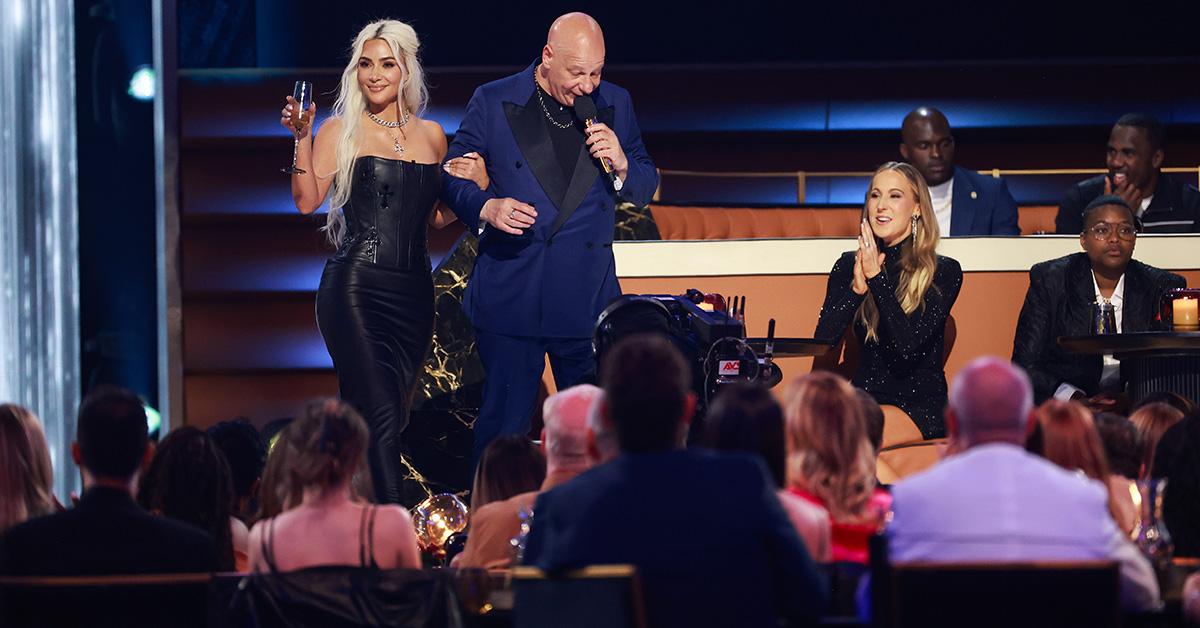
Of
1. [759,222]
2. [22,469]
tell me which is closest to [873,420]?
[22,469]

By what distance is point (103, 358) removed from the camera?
22.0ft

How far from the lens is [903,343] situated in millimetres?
4680

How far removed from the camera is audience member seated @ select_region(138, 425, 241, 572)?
295 cm

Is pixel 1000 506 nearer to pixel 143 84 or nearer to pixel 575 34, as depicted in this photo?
pixel 575 34

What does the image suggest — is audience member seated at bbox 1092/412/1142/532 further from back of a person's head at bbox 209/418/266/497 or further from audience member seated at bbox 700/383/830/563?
back of a person's head at bbox 209/418/266/497

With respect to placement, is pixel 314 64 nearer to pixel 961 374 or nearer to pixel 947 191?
pixel 947 191

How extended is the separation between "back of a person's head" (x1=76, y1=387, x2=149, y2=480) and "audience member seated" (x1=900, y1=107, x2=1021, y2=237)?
387 cm

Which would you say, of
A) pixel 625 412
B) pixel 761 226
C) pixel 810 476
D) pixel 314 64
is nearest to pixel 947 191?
pixel 761 226

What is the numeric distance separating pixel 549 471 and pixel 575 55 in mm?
1493

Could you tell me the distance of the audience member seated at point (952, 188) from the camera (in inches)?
239

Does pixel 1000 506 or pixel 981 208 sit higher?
pixel 981 208

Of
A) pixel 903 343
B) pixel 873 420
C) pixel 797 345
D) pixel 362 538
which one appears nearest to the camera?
pixel 362 538

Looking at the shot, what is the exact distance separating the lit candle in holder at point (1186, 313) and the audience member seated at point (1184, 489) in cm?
161

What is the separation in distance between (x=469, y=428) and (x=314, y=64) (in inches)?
117
